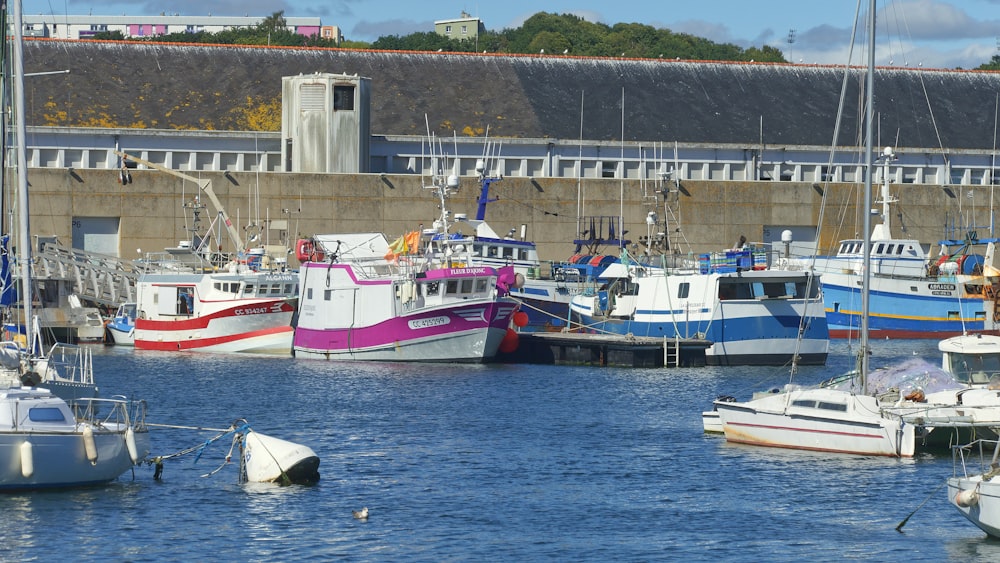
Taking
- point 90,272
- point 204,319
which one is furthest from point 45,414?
point 90,272

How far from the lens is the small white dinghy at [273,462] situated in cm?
3212

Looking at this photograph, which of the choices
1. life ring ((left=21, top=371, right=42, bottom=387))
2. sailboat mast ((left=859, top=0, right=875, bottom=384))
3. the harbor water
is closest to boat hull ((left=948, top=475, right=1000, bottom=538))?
the harbor water

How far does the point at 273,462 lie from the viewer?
32.2 m

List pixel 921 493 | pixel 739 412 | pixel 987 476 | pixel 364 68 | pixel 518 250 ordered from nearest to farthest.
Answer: pixel 987 476 < pixel 921 493 < pixel 739 412 < pixel 518 250 < pixel 364 68

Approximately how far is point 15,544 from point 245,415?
1682 cm

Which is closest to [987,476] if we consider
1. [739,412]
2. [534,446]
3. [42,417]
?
[739,412]

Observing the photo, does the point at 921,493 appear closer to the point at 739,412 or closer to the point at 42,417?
the point at 739,412

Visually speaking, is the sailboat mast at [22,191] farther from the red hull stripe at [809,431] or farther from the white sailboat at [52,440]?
the red hull stripe at [809,431]

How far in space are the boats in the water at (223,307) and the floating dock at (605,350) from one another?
9.58 metres

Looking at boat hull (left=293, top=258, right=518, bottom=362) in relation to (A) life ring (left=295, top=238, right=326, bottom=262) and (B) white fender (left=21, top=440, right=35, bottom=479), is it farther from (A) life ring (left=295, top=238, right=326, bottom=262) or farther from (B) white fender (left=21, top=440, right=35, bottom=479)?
(B) white fender (left=21, top=440, right=35, bottom=479)

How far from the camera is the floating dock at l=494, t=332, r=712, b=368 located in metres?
57.1

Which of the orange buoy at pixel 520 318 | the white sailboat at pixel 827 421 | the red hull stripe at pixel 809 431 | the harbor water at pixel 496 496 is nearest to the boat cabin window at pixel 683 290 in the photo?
the orange buoy at pixel 520 318

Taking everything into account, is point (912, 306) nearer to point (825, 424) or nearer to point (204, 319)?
point (204, 319)

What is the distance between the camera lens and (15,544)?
2652 cm
